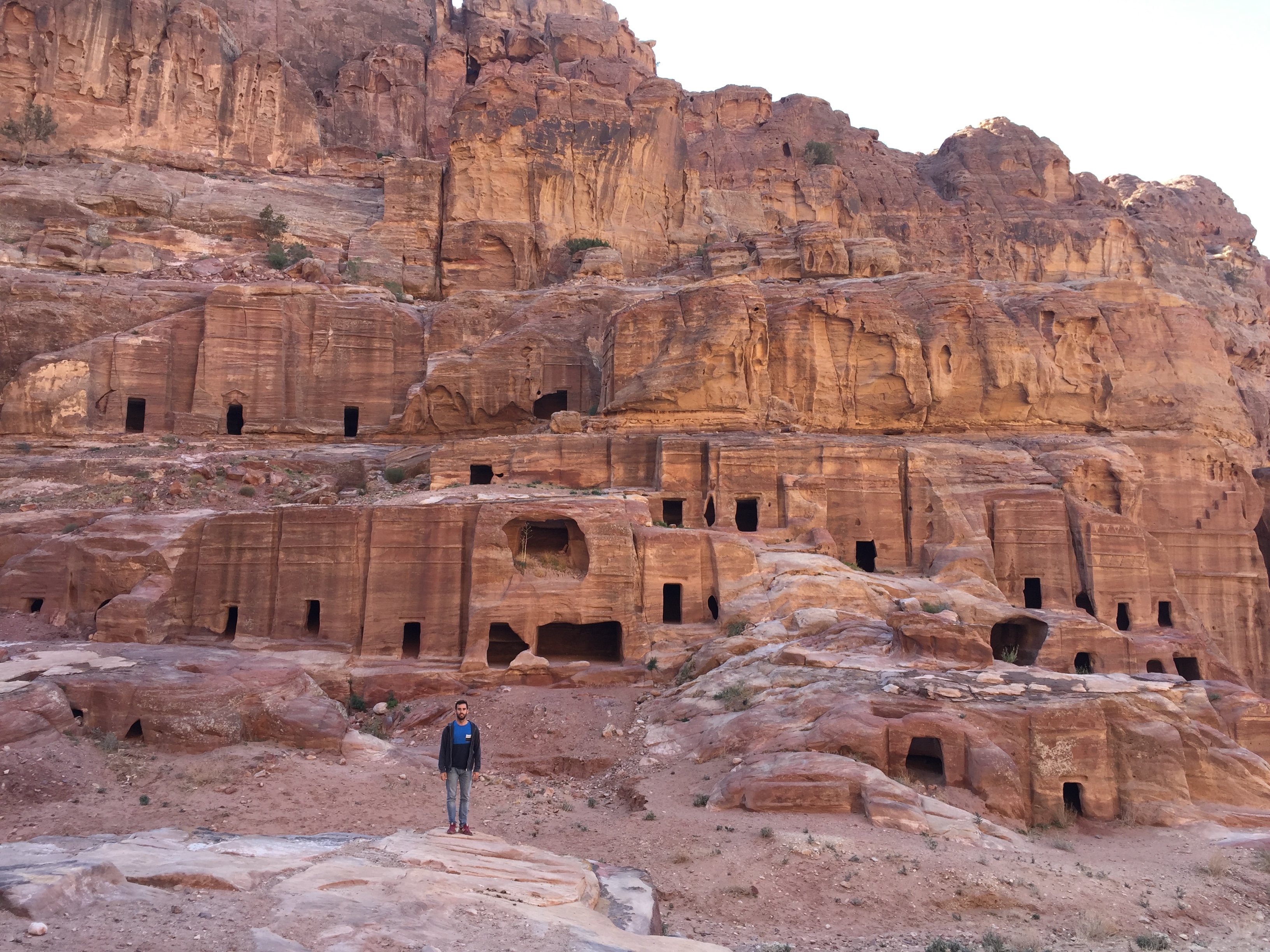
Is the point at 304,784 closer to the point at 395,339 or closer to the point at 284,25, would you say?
Answer: the point at 395,339

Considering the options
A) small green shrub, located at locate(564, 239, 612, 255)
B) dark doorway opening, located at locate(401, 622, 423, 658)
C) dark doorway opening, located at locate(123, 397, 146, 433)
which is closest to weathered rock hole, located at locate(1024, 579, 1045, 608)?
dark doorway opening, located at locate(401, 622, 423, 658)

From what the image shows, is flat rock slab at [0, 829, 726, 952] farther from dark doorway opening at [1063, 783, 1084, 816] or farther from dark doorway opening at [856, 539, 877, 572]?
dark doorway opening at [856, 539, 877, 572]

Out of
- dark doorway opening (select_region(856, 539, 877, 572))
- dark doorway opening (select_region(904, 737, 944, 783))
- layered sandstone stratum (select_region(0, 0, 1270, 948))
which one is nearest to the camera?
dark doorway opening (select_region(904, 737, 944, 783))

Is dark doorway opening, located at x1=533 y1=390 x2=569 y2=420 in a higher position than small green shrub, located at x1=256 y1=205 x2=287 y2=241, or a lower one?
lower

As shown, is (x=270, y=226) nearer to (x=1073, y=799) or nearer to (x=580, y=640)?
(x=580, y=640)

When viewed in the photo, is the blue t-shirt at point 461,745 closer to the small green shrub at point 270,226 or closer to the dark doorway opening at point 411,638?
the dark doorway opening at point 411,638

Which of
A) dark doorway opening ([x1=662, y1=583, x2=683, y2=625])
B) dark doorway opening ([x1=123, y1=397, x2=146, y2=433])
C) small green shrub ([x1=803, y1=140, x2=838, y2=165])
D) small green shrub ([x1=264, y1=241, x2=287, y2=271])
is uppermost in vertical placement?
small green shrub ([x1=803, y1=140, x2=838, y2=165])

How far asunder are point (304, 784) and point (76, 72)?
51602mm

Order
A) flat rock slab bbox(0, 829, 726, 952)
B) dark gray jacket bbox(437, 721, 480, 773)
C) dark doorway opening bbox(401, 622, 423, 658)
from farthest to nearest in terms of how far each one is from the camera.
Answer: dark doorway opening bbox(401, 622, 423, 658)
dark gray jacket bbox(437, 721, 480, 773)
flat rock slab bbox(0, 829, 726, 952)

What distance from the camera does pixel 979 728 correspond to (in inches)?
587

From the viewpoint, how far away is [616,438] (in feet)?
93.0

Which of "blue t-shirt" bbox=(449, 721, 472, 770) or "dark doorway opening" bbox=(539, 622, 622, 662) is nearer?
"blue t-shirt" bbox=(449, 721, 472, 770)

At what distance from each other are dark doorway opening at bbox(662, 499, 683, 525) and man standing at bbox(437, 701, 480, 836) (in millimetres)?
16494

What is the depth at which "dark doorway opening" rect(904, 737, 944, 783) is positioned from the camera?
579 inches
